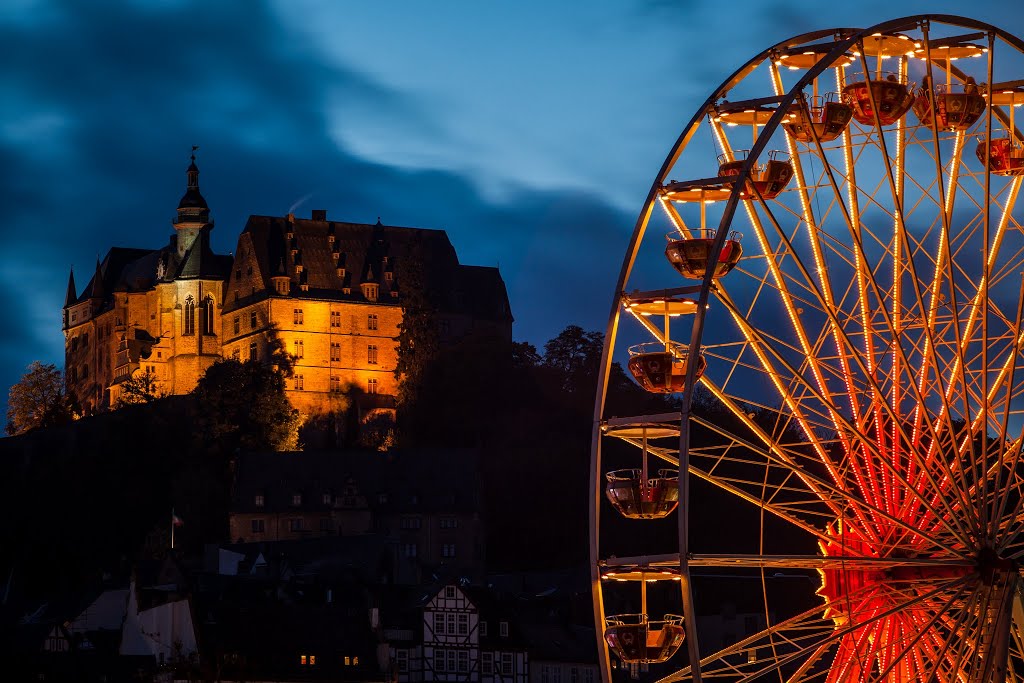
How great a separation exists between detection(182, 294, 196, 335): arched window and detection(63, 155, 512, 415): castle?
0.22 ft

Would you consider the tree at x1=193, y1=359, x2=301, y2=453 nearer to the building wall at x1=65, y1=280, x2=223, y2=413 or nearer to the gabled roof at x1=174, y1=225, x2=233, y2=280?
the building wall at x1=65, y1=280, x2=223, y2=413

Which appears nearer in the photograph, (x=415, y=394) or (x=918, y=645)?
(x=918, y=645)

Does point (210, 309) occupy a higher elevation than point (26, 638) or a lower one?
higher

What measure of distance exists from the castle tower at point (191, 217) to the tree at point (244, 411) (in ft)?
76.1

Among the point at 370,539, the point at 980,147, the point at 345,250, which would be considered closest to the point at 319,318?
the point at 345,250

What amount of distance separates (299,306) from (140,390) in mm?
12143

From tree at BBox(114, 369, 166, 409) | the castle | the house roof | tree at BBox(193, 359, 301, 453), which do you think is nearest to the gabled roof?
the castle

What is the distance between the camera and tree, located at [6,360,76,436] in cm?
16462

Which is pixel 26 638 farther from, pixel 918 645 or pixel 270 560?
pixel 918 645

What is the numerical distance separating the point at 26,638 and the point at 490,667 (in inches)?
806

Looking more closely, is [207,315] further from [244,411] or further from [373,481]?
[373,481]

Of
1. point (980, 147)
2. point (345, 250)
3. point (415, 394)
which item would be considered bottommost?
point (980, 147)

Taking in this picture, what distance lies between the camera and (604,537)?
4523 inches

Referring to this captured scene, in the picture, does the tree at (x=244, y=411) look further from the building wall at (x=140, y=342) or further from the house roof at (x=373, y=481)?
the building wall at (x=140, y=342)
